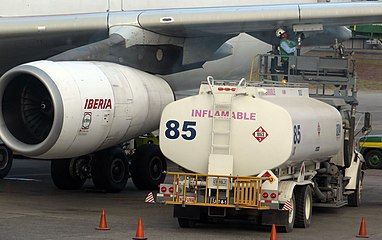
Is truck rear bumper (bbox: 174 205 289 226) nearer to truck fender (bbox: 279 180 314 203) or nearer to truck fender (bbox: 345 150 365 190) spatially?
truck fender (bbox: 279 180 314 203)

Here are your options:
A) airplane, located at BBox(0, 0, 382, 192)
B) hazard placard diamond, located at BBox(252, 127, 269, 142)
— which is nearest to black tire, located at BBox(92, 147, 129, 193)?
airplane, located at BBox(0, 0, 382, 192)

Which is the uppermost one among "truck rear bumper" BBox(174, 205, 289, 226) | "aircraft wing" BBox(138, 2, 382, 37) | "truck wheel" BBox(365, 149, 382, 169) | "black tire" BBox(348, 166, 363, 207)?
"aircraft wing" BBox(138, 2, 382, 37)

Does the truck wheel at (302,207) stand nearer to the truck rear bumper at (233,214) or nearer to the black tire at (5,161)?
the truck rear bumper at (233,214)

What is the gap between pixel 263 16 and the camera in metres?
20.7

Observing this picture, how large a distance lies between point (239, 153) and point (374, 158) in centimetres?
1753

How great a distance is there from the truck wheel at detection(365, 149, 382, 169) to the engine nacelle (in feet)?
47.0

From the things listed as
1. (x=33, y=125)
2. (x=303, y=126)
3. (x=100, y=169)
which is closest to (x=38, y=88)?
(x=33, y=125)

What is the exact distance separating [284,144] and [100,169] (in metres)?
6.36

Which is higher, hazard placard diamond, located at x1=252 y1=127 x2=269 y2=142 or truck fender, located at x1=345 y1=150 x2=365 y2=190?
hazard placard diamond, located at x1=252 y1=127 x2=269 y2=142

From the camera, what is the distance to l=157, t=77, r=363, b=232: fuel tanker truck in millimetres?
17000

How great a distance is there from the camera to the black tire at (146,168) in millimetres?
24062

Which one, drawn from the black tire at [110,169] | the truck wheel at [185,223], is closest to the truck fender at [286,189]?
the truck wheel at [185,223]

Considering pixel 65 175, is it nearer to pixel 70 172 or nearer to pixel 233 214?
pixel 70 172

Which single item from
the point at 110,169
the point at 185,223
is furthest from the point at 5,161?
the point at 185,223
